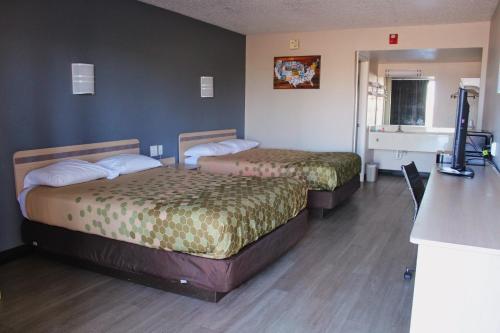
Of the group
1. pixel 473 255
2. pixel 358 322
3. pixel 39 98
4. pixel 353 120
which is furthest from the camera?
pixel 353 120

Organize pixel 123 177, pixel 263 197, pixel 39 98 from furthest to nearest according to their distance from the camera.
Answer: pixel 123 177
pixel 39 98
pixel 263 197

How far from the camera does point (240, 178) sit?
3949 millimetres

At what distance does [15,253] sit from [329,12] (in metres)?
4.19

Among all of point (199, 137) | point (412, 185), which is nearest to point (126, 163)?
point (199, 137)

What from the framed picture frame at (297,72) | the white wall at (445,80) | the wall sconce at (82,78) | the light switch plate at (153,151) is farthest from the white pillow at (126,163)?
the white wall at (445,80)

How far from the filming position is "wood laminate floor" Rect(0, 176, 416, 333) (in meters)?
2.51

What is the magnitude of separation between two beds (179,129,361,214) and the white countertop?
156 centimetres

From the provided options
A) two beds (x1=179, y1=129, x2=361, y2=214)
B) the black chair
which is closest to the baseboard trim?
two beds (x1=179, y1=129, x2=361, y2=214)

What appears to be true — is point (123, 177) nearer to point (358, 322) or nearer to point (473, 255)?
point (358, 322)

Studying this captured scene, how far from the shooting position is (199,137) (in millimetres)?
5836

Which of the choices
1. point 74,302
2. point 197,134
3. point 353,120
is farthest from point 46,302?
point 353,120

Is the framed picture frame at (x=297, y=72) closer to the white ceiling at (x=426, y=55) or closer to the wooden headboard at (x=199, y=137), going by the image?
the white ceiling at (x=426, y=55)

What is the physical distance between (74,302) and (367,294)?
6.40 ft

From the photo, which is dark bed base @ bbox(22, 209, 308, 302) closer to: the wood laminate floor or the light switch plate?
the wood laminate floor
